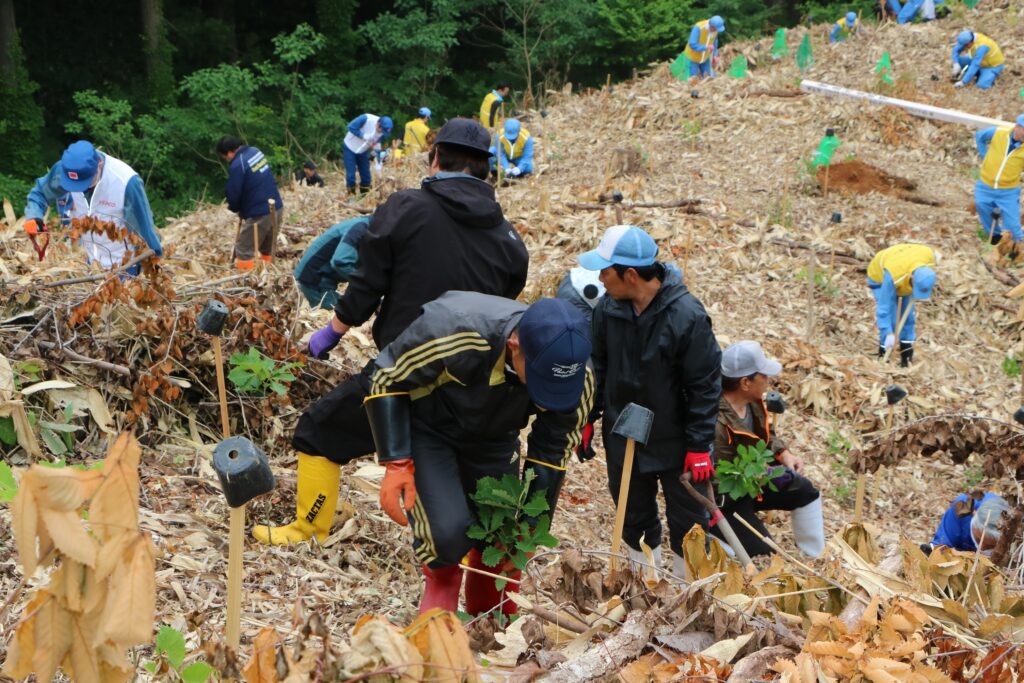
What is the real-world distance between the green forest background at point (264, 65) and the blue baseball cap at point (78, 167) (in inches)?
522

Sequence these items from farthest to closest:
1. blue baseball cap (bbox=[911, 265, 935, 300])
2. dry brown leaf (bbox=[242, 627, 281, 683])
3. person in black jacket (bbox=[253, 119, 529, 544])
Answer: blue baseball cap (bbox=[911, 265, 935, 300]) < person in black jacket (bbox=[253, 119, 529, 544]) < dry brown leaf (bbox=[242, 627, 281, 683])

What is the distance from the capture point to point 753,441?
193 inches

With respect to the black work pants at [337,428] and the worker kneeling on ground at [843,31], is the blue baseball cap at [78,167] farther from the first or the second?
the worker kneeling on ground at [843,31]

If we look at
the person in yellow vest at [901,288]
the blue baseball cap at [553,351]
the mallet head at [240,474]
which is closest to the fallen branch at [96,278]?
the blue baseball cap at [553,351]

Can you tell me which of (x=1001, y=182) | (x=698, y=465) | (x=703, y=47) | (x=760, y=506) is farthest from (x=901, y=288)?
(x=703, y=47)

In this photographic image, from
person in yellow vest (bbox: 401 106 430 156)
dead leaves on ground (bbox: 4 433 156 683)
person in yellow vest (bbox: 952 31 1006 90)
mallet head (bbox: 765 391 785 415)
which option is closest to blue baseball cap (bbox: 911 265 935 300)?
mallet head (bbox: 765 391 785 415)

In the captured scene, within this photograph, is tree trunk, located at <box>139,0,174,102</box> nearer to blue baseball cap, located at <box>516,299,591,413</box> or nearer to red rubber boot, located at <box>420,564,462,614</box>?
red rubber boot, located at <box>420,564,462,614</box>

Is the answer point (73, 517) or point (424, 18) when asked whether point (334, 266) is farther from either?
point (424, 18)

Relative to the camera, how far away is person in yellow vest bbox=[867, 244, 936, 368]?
9.10 metres

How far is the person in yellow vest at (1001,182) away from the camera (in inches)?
452

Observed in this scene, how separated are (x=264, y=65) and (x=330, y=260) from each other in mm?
17842

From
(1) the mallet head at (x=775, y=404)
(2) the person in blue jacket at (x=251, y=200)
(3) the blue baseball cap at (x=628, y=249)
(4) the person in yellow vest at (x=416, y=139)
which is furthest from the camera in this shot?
(4) the person in yellow vest at (x=416, y=139)

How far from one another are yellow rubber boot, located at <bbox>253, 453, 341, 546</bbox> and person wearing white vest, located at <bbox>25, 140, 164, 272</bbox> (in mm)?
2502

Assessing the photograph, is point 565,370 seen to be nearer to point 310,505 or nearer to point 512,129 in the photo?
point 310,505
